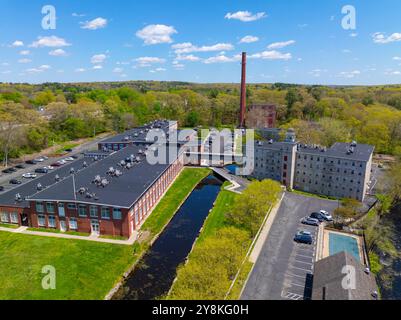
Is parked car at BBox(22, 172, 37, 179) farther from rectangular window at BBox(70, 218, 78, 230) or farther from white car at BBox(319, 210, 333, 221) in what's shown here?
white car at BBox(319, 210, 333, 221)

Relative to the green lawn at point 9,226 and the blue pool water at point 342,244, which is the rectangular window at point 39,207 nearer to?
the green lawn at point 9,226

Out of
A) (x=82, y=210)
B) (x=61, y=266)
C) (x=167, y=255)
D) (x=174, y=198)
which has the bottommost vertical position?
(x=167, y=255)

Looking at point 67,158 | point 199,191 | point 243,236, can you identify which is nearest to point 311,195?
point 199,191

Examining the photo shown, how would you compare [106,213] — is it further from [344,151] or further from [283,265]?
[344,151]

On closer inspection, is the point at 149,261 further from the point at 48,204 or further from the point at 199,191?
the point at 199,191

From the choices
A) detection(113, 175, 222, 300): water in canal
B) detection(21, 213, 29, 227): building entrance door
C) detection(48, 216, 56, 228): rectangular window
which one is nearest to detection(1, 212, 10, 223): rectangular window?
detection(21, 213, 29, 227): building entrance door

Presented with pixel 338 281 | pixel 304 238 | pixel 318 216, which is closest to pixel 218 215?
pixel 304 238

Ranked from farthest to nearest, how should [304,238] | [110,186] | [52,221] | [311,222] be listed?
1. [110,186]
2. [311,222]
3. [52,221]
4. [304,238]
